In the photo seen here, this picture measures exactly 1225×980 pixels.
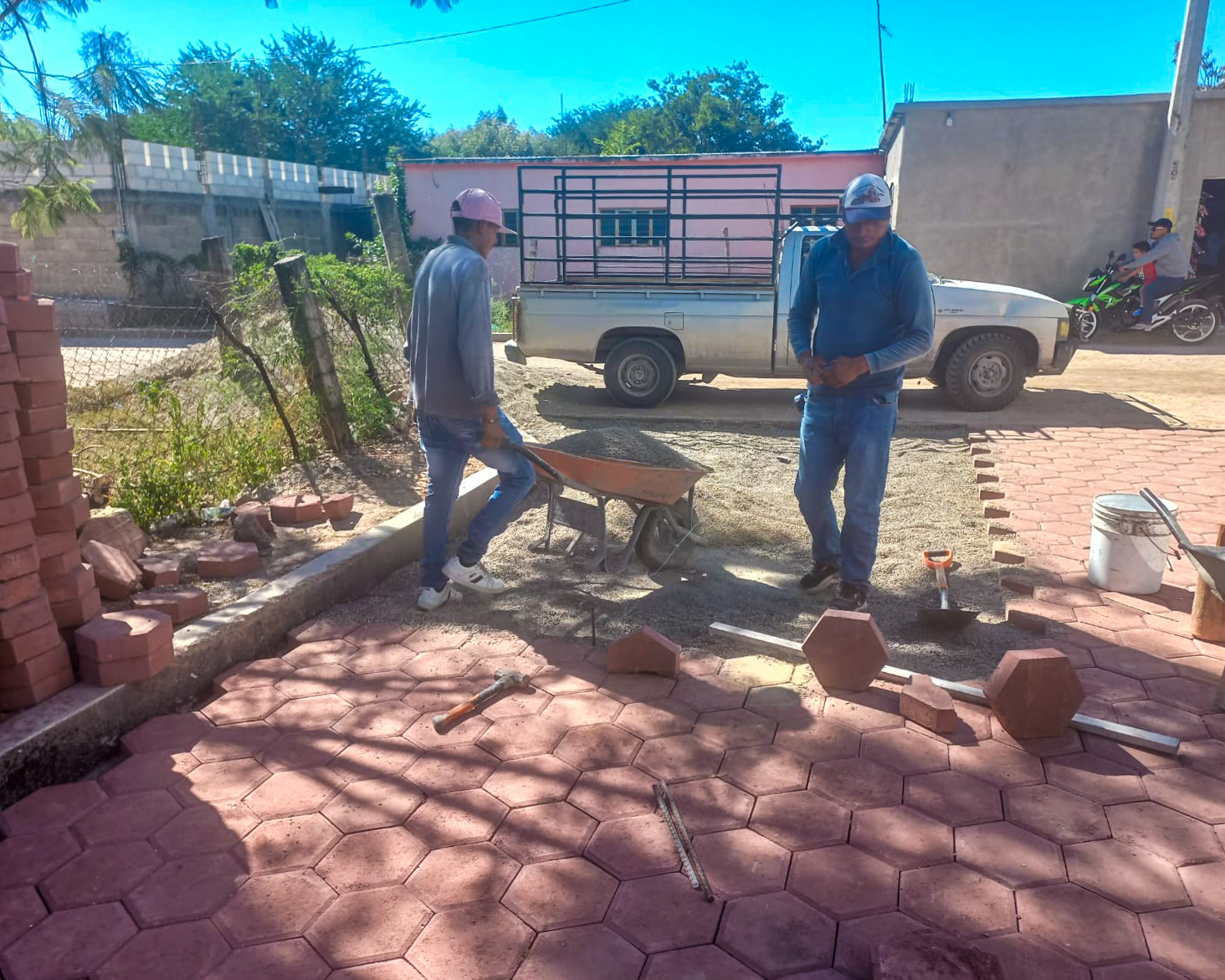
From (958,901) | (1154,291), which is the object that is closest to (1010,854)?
(958,901)

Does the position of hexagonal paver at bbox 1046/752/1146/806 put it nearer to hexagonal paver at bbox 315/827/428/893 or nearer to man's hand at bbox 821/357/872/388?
man's hand at bbox 821/357/872/388

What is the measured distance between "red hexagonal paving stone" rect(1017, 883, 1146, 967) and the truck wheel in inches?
307

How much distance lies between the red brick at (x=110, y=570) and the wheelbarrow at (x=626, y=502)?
1862 millimetres

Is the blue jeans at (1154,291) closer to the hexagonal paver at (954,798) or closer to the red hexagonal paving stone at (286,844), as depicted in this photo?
the hexagonal paver at (954,798)

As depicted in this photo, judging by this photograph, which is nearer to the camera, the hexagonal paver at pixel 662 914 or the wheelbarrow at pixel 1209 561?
the hexagonal paver at pixel 662 914

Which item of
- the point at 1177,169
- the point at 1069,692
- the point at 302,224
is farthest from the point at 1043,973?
the point at 302,224

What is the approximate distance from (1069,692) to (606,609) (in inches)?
82.8

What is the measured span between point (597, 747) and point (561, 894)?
0.77 meters

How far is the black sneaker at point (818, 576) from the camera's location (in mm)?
4633

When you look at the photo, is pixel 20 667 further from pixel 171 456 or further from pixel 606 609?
pixel 171 456

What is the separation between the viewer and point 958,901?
2412mm

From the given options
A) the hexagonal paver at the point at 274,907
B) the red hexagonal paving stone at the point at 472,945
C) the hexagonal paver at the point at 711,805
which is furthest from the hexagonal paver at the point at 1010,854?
the hexagonal paver at the point at 274,907

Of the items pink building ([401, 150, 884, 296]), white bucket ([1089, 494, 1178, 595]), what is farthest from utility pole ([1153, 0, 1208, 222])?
white bucket ([1089, 494, 1178, 595])

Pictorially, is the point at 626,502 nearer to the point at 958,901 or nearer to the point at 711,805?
the point at 711,805
